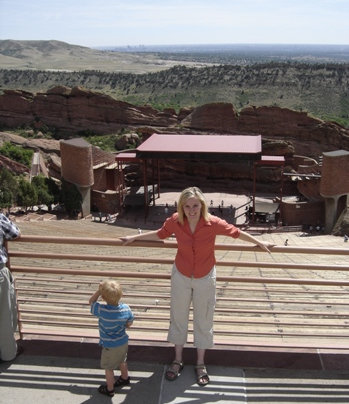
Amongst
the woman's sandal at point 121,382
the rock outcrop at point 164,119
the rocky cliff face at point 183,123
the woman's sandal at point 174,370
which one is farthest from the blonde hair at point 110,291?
the rock outcrop at point 164,119

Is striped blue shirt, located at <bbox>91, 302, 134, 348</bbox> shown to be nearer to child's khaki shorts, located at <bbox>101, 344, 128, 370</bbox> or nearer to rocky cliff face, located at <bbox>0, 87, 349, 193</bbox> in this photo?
child's khaki shorts, located at <bbox>101, 344, 128, 370</bbox>

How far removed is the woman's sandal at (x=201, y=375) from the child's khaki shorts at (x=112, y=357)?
785 millimetres

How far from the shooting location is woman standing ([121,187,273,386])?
176 inches

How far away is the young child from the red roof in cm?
2363

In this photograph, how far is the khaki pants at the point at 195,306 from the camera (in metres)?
4.56

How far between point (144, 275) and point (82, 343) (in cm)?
100

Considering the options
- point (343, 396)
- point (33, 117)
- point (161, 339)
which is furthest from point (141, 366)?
point (33, 117)

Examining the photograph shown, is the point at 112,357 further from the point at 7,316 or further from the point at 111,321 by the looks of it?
the point at 7,316

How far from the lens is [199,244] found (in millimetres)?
4484

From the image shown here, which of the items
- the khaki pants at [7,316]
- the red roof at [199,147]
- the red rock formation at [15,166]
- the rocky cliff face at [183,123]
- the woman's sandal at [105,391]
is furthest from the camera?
the rocky cliff face at [183,123]

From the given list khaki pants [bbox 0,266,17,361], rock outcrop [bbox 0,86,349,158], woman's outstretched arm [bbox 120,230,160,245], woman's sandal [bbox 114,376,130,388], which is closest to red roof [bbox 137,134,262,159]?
rock outcrop [bbox 0,86,349,158]

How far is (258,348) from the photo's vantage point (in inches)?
194

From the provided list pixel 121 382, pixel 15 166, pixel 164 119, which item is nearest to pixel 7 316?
pixel 121 382

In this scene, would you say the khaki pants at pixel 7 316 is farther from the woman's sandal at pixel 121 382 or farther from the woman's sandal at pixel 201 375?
the woman's sandal at pixel 201 375
